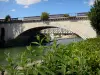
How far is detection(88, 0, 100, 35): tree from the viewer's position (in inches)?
1506

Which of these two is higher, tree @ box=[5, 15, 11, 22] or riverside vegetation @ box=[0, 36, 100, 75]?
tree @ box=[5, 15, 11, 22]

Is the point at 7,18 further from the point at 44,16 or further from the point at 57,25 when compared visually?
the point at 57,25

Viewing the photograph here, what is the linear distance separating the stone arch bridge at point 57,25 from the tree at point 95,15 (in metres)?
1.52

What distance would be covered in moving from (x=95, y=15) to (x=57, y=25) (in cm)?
867

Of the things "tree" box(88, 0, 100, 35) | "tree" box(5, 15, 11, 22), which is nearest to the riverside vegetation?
"tree" box(88, 0, 100, 35)

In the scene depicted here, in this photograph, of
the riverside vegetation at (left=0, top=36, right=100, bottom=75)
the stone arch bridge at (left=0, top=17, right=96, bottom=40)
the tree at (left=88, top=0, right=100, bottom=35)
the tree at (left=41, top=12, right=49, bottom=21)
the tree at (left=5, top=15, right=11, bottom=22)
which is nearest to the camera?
the riverside vegetation at (left=0, top=36, right=100, bottom=75)

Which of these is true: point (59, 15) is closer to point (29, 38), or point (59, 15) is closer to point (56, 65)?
point (29, 38)

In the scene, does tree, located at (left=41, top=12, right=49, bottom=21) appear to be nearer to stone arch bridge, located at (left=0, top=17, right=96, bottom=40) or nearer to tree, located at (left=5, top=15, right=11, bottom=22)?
stone arch bridge, located at (left=0, top=17, right=96, bottom=40)

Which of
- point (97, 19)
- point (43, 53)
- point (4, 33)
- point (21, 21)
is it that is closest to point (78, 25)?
point (97, 19)

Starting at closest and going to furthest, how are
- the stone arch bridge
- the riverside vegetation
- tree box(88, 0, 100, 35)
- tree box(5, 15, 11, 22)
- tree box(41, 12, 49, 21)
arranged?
the riverside vegetation, tree box(88, 0, 100, 35), the stone arch bridge, tree box(41, 12, 49, 21), tree box(5, 15, 11, 22)

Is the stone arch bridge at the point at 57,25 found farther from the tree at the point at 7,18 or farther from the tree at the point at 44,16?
the tree at the point at 7,18

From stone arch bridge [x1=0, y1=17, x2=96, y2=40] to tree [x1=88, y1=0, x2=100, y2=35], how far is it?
152 cm

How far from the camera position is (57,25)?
45250 millimetres

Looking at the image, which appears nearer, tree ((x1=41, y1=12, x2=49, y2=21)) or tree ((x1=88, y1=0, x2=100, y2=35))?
tree ((x1=88, y1=0, x2=100, y2=35))
